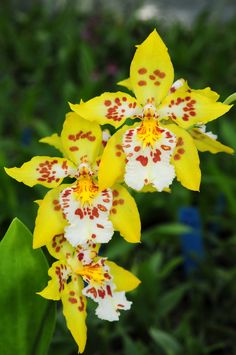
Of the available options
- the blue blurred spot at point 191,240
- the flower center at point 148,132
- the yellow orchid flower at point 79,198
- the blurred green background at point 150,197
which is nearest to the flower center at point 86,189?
the yellow orchid flower at point 79,198

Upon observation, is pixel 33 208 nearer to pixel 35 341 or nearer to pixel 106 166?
pixel 35 341

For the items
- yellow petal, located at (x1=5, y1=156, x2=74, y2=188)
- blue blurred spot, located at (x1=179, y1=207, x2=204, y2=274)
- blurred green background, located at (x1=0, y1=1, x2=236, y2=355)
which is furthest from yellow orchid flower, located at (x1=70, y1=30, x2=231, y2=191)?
blue blurred spot, located at (x1=179, y1=207, x2=204, y2=274)

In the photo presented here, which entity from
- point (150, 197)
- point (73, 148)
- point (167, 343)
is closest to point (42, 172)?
point (73, 148)

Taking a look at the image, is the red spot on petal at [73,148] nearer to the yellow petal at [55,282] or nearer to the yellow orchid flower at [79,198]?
the yellow orchid flower at [79,198]

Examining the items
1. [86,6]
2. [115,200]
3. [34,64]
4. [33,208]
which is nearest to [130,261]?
[33,208]

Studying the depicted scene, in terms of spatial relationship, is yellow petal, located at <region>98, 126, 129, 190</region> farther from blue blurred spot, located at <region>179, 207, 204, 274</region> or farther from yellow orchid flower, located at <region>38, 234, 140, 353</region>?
blue blurred spot, located at <region>179, 207, 204, 274</region>

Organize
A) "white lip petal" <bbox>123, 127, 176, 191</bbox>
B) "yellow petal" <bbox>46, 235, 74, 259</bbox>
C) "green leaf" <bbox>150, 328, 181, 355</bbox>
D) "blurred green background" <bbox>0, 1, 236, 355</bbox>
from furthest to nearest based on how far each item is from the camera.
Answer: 1. "blurred green background" <bbox>0, 1, 236, 355</bbox>
2. "green leaf" <bbox>150, 328, 181, 355</bbox>
3. "yellow petal" <bbox>46, 235, 74, 259</bbox>
4. "white lip petal" <bbox>123, 127, 176, 191</bbox>
